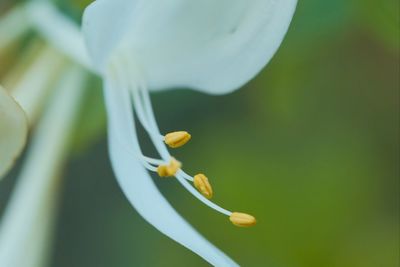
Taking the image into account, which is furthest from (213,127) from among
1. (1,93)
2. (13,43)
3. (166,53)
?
(1,93)

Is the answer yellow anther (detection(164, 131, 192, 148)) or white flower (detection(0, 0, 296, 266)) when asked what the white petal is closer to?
white flower (detection(0, 0, 296, 266))

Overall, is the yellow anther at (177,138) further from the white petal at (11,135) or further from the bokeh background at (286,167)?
the bokeh background at (286,167)

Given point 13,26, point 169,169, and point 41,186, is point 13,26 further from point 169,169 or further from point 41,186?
point 169,169

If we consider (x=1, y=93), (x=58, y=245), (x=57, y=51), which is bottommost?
(x=1, y=93)

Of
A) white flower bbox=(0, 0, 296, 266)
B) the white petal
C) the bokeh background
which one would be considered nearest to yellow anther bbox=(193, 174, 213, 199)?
white flower bbox=(0, 0, 296, 266)

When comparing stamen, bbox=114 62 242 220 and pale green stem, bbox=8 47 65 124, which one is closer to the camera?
stamen, bbox=114 62 242 220

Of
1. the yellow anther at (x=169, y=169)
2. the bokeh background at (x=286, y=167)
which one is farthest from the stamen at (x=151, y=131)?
the bokeh background at (x=286, y=167)

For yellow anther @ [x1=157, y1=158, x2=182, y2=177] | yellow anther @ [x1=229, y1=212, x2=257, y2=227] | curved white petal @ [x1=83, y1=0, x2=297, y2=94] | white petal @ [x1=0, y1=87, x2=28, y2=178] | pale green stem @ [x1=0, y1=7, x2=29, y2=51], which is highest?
pale green stem @ [x1=0, y1=7, x2=29, y2=51]

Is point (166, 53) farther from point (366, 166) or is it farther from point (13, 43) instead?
point (366, 166)
